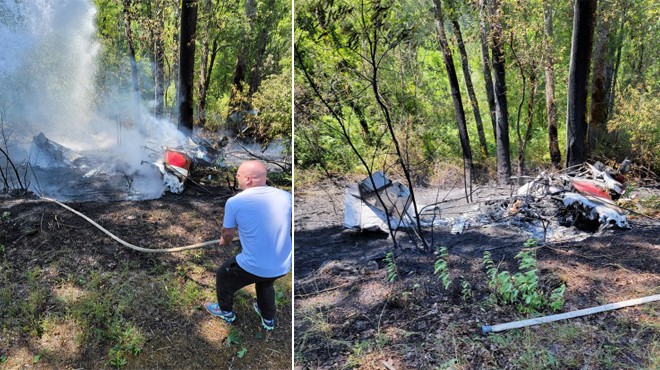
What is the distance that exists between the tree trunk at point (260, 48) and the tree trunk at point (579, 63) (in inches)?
106

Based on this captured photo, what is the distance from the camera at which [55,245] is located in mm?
2201

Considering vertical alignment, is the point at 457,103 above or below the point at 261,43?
below

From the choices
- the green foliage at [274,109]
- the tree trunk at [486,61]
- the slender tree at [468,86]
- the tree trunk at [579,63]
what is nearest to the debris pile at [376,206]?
the green foliage at [274,109]

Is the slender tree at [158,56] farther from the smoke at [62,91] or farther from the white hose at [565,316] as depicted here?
the white hose at [565,316]

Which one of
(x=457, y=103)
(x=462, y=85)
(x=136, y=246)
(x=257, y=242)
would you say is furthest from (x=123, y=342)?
(x=462, y=85)

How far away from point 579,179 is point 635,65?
11.5 ft

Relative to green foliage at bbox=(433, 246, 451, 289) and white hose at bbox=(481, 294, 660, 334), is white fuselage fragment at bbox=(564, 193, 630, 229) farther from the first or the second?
green foliage at bbox=(433, 246, 451, 289)

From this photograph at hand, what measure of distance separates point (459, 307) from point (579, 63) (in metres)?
2.69

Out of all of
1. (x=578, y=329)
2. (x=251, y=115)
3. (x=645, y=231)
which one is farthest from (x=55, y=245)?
(x=645, y=231)

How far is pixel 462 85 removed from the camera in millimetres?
7258

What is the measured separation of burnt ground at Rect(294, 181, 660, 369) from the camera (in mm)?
1992

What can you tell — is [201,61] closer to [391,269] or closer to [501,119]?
[391,269]

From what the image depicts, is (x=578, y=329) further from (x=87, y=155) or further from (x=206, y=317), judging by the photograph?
(x=87, y=155)

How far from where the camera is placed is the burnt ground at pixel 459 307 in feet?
6.54
